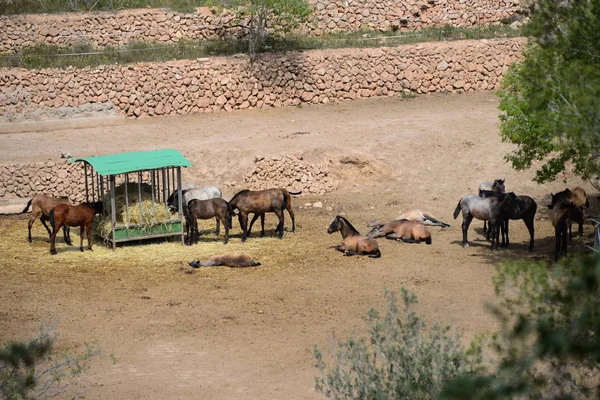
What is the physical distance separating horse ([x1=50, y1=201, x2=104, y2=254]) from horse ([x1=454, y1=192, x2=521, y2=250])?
344 inches

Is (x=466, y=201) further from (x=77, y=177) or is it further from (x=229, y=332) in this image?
(x=77, y=177)

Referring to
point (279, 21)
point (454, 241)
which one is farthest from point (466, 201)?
point (279, 21)

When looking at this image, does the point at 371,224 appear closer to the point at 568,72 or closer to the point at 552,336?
the point at 568,72

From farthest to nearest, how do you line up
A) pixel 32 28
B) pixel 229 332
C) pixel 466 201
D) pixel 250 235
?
pixel 32 28
pixel 250 235
pixel 466 201
pixel 229 332

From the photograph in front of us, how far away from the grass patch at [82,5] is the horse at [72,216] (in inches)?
649

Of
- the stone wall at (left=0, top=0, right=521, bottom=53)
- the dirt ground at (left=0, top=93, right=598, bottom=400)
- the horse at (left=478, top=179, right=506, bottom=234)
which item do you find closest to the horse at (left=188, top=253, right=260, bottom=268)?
the dirt ground at (left=0, top=93, right=598, bottom=400)

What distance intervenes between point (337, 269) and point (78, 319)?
592 centimetres

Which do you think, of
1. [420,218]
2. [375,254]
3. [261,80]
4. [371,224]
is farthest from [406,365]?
[261,80]

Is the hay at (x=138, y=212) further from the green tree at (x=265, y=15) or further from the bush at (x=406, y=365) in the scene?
the green tree at (x=265, y=15)

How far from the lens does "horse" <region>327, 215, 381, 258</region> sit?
75.8 feet

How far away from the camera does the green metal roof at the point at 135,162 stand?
23.6 metres

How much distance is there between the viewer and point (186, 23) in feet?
124

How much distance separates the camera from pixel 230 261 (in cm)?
2241

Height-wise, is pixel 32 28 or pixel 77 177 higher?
pixel 32 28
